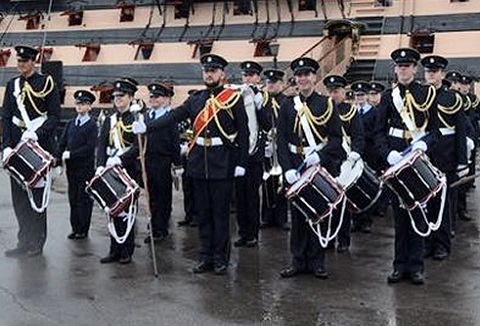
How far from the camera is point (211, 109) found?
741 centimetres

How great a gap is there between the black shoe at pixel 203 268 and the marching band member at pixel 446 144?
2.26 meters

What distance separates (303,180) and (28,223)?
309 centimetres

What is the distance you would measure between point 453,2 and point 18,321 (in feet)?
54.8

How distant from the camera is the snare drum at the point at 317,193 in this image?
7.00 meters

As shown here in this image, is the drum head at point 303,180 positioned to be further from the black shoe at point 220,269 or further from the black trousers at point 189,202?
the black trousers at point 189,202

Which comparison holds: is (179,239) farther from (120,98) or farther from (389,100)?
(389,100)

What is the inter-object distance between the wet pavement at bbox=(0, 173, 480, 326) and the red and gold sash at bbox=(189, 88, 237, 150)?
1.37 metres

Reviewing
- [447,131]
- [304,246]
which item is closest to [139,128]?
[304,246]

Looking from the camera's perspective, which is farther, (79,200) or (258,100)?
(79,200)

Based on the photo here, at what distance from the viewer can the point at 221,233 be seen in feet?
24.5

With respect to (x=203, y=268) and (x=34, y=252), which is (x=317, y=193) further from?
(x=34, y=252)

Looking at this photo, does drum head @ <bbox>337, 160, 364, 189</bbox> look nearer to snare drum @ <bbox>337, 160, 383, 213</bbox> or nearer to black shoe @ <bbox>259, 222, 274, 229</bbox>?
snare drum @ <bbox>337, 160, 383, 213</bbox>

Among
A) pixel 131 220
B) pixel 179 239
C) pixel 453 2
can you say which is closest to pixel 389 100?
pixel 131 220

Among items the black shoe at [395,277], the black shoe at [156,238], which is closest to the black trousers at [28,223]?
the black shoe at [156,238]
